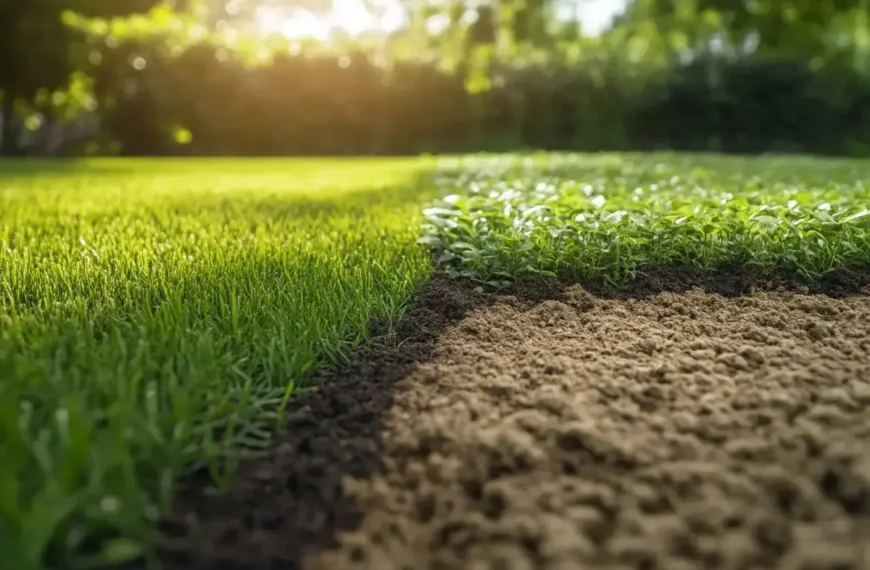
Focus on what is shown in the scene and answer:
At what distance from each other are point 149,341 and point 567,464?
50.0 inches

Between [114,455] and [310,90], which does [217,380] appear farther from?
[310,90]

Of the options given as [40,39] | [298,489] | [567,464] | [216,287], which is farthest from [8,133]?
[567,464]

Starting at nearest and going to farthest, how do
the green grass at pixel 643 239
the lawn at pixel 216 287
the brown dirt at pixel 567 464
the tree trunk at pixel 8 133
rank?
the brown dirt at pixel 567 464
the lawn at pixel 216 287
the green grass at pixel 643 239
the tree trunk at pixel 8 133

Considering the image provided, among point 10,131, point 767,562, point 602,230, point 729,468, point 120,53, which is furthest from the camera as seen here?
point 10,131

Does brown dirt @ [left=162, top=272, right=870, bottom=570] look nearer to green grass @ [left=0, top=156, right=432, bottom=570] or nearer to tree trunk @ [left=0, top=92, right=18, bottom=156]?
green grass @ [left=0, top=156, right=432, bottom=570]

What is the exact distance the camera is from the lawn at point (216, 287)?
1437 mm

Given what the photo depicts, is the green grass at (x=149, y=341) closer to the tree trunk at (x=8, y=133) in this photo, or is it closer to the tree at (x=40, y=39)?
the tree at (x=40, y=39)

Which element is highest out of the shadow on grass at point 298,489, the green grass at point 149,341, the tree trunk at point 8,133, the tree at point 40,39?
the tree at point 40,39

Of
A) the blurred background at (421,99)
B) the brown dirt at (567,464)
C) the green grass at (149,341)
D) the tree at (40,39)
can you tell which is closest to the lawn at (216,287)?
the green grass at (149,341)

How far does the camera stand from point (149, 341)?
210cm

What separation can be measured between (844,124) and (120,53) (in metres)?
16.6

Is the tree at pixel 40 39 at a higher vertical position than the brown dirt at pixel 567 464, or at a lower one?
higher

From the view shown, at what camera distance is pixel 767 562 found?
4.14 ft

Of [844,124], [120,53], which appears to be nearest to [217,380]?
[120,53]
